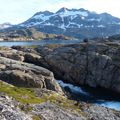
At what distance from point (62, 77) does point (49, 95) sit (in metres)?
58.8

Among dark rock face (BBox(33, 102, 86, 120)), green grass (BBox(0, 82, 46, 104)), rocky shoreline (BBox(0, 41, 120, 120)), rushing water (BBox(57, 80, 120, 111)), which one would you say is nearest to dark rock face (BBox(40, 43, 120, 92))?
rocky shoreline (BBox(0, 41, 120, 120))

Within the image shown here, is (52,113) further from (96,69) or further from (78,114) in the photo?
(96,69)

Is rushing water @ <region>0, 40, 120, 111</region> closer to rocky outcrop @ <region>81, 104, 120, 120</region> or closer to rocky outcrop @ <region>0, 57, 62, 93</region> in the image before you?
rocky outcrop @ <region>0, 57, 62, 93</region>

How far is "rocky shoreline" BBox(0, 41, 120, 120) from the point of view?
2726 inches

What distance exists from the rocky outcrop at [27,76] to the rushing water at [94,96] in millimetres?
10177

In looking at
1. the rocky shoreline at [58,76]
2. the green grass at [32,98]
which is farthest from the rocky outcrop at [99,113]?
the green grass at [32,98]

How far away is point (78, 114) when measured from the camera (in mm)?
71812

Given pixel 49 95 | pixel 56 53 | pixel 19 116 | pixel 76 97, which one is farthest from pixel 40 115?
pixel 56 53

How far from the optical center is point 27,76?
106m

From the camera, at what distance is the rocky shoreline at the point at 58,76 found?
69.2m

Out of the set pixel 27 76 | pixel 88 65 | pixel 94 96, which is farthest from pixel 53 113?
pixel 88 65

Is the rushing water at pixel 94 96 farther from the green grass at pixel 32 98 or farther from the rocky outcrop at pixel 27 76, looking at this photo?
the green grass at pixel 32 98

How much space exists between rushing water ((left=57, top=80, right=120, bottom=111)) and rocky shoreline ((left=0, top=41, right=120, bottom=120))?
620 cm

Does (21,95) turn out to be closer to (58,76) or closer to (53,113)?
(53,113)
